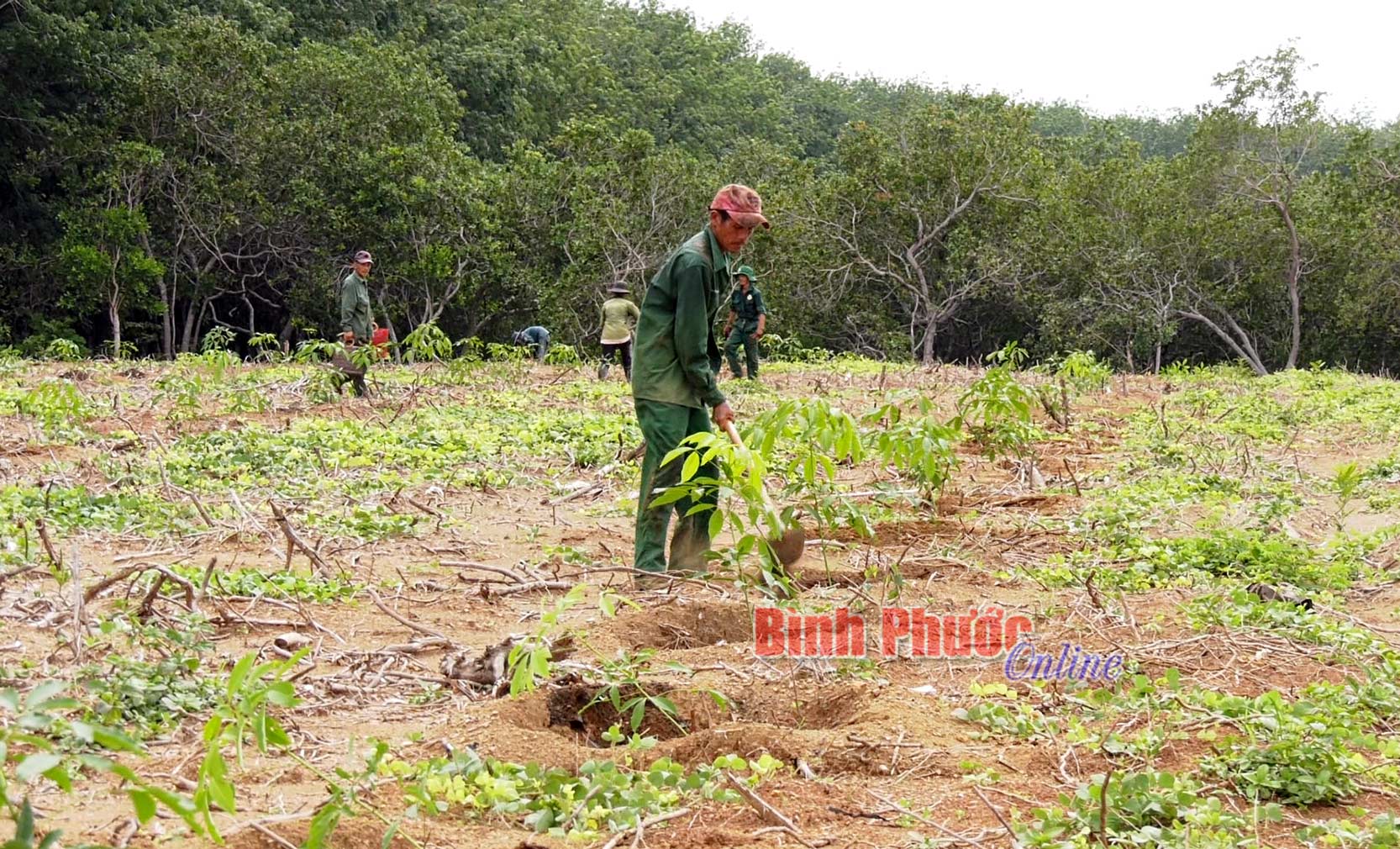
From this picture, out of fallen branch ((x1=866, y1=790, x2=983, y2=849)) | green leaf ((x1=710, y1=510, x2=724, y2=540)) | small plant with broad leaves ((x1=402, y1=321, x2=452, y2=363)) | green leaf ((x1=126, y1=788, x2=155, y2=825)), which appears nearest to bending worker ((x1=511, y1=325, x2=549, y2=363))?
small plant with broad leaves ((x1=402, y1=321, x2=452, y2=363))

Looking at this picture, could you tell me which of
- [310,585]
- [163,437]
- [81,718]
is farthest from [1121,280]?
[81,718]

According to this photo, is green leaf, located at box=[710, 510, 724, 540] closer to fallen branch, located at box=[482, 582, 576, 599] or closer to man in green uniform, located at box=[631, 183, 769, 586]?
man in green uniform, located at box=[631, 183, 769, 586]

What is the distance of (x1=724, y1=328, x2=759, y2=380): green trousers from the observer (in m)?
15.8

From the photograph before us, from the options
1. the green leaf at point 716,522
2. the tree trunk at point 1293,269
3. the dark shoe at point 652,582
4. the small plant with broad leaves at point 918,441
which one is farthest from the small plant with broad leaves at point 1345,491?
the tree trunk at point 1293,269

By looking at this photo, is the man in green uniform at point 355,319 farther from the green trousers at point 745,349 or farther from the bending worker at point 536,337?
the bending worker at point 536,337

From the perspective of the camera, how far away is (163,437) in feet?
31.4

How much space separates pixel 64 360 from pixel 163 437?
367 inches

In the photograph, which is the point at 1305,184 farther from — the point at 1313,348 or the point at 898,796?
the point at 898,796

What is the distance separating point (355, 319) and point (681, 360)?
7207 millimetres

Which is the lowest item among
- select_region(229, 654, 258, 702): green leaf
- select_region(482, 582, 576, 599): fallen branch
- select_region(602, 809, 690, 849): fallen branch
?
select_region(482, 582, 576, 599): fallen branch

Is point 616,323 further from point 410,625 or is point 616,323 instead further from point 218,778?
point 218,778

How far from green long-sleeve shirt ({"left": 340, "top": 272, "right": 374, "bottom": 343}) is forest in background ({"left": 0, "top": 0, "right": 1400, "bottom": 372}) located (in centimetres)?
1255

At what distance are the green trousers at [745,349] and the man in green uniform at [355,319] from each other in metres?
4.87

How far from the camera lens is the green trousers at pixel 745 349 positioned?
1582 cm
